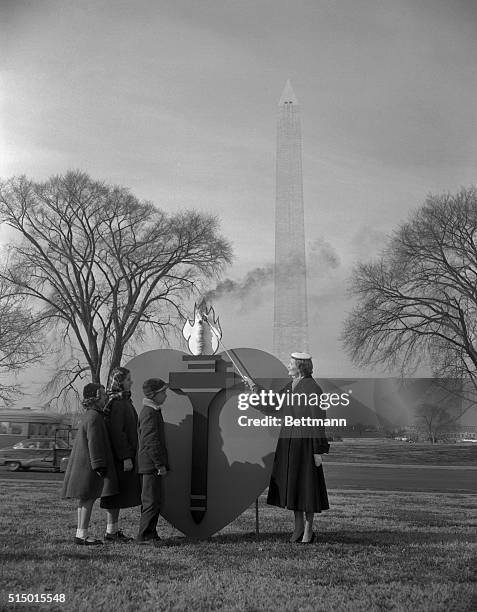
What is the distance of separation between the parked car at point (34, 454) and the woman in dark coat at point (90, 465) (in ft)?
22.2

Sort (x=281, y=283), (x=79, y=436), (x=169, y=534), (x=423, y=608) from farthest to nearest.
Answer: (x=281, y=283)
(x=169, y=534)
(x=79, y=436)
(x=423, y=608)

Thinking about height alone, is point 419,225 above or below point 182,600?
above

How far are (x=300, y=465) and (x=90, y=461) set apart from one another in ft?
4.86

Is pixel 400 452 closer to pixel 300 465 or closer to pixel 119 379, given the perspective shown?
pixel 300 465

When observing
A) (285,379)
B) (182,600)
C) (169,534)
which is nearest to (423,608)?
(182,600)

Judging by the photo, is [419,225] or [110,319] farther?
[110,319]

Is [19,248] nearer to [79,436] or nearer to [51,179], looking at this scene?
[51,179]

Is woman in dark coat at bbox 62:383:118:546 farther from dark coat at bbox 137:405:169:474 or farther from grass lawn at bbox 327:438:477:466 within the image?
grass lawn at bbox 327:438:477:466

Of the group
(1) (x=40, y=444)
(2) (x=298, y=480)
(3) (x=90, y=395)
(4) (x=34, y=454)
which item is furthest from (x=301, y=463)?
(4) (x=34, y=454)

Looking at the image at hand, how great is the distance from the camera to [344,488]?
8648 mm

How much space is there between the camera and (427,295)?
10.6m

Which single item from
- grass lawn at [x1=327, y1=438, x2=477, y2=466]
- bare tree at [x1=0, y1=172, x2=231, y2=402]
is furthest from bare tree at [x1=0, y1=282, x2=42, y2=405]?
grass lawn at [x1=327, y1=438, x2=477, y2=466]

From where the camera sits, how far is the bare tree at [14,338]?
36.7ft

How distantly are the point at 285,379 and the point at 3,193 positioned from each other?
30.4 feet
